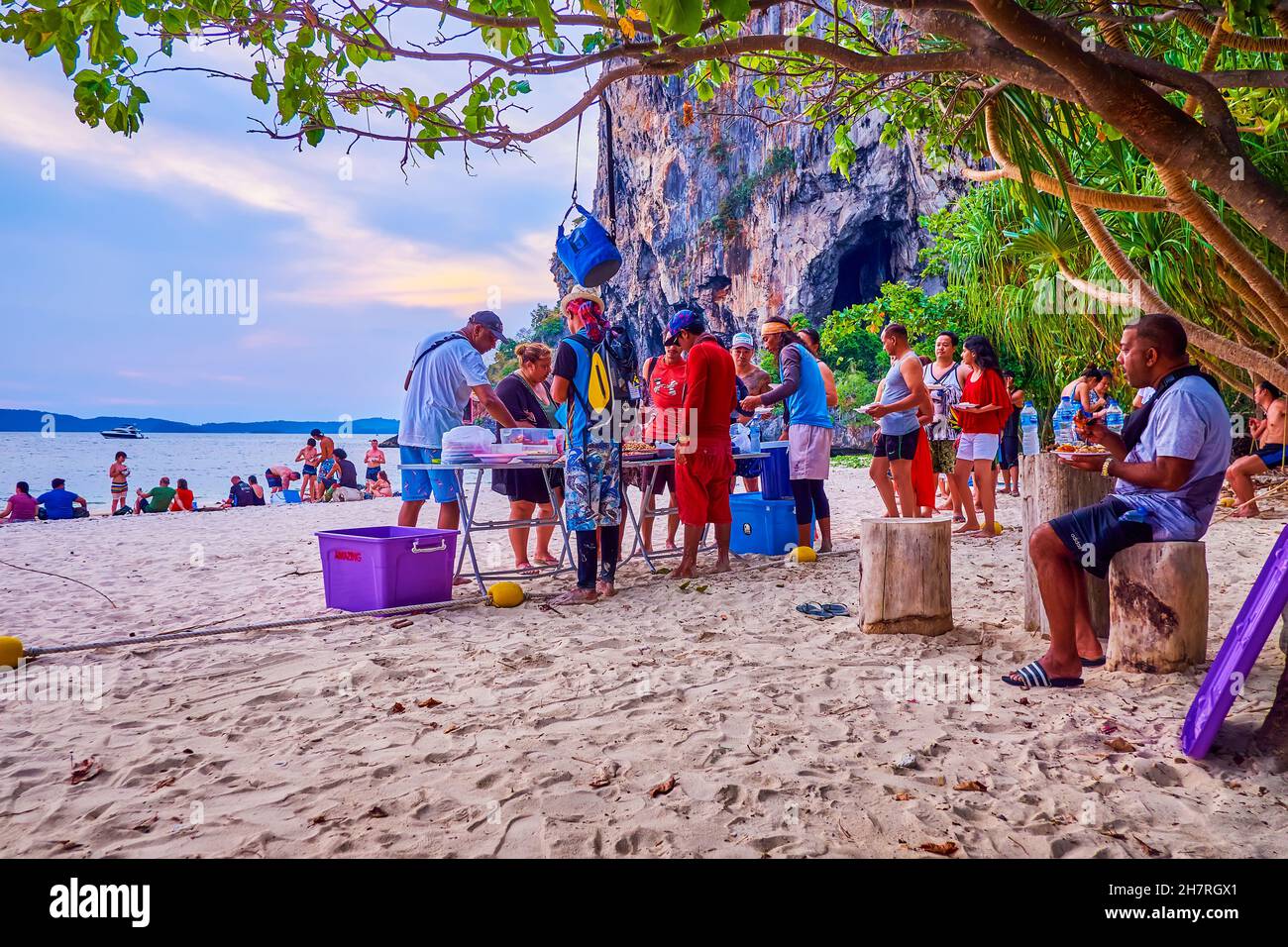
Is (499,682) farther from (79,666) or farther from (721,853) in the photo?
(79,666)

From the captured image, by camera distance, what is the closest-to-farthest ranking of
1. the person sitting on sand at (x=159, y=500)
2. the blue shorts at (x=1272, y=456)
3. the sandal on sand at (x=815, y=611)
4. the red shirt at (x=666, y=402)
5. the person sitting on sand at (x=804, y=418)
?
the sandal on sand at (x=815, y=611) < the person sitting on sand at (x=804, y=418) < the red shirt at (x=666, y=402) < the blue shorts at (x=1272, y=456) < the person sitting on sand at (x=159, y=500)

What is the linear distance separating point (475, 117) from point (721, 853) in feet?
9.89

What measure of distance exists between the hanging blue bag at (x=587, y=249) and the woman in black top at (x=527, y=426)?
1601 millimetres

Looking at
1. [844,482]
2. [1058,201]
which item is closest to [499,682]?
[1058,201]

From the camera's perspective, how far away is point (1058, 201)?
8.55 m

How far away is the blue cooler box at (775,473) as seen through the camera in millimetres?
7691

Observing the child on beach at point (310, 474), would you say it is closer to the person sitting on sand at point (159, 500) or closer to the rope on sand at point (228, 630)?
the person sitting on sand at point (159, 500)

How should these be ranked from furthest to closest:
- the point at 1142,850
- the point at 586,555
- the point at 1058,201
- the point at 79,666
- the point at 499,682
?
the point at 1058,201 → the point at 586,555 → the point at 79,666 → the point at 499,682 → the point at 1142,850

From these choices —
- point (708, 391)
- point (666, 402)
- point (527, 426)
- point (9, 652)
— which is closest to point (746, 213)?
point (666, 402)

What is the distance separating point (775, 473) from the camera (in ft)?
25.6

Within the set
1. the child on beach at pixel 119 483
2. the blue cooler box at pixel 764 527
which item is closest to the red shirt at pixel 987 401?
the blue cooler box at pixel 764 527

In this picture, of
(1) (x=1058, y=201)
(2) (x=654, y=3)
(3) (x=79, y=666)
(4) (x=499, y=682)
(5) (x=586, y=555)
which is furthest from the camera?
(1) (x=1058, y=201)

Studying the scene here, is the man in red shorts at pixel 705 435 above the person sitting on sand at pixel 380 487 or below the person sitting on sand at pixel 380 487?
A: above

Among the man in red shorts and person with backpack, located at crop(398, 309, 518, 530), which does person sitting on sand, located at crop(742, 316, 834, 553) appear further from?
person with backpack, located at crop(398, 309, 518, 530)
